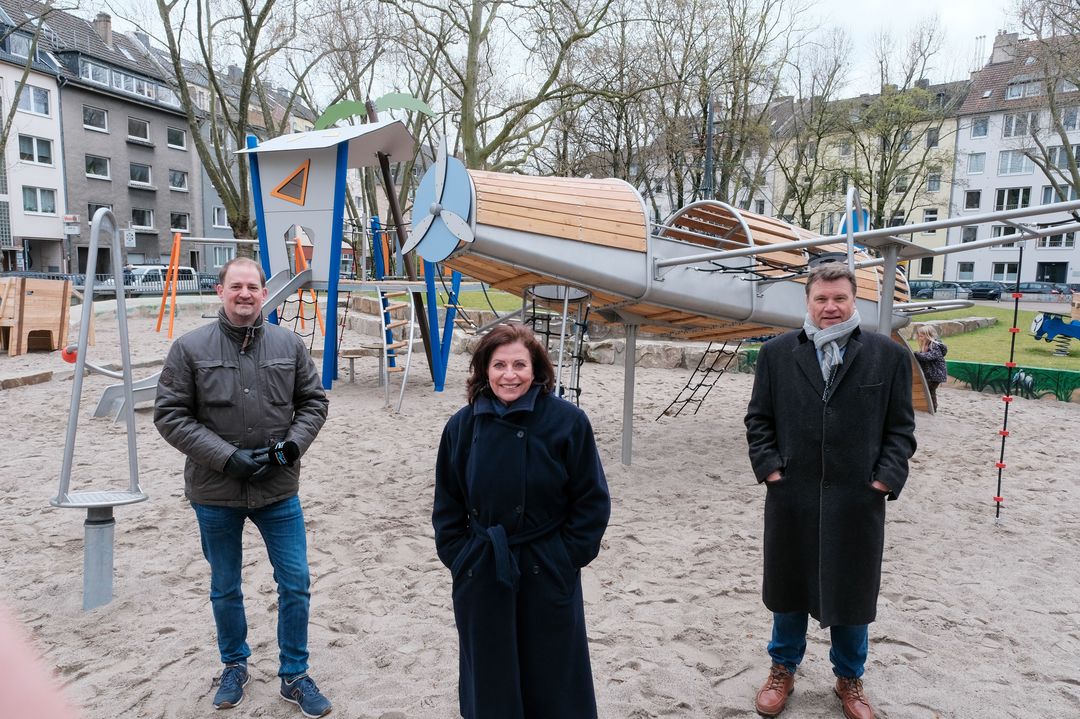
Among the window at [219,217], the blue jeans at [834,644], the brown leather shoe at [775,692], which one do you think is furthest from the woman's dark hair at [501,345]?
the window at [219,217]

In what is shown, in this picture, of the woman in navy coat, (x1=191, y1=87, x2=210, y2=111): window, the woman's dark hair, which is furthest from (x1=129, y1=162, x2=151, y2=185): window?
the woman in navy coat

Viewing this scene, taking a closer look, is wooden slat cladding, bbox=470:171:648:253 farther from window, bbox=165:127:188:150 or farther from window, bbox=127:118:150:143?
window, bbox=165:127:188:150

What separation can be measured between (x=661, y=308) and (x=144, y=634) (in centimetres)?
432

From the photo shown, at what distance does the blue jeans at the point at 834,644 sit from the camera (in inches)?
111

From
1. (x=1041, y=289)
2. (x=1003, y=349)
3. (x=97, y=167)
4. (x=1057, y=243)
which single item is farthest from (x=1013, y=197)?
(x=97, y=167)

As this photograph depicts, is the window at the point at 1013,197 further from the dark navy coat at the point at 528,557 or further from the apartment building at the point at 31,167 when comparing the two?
the apartment building at the point at 31,167

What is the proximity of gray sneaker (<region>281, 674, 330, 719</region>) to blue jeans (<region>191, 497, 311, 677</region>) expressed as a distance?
0.04 metres

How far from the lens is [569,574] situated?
7.30ft

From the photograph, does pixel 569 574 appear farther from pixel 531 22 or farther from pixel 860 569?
pixel 531 22

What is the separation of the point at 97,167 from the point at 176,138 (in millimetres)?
5197

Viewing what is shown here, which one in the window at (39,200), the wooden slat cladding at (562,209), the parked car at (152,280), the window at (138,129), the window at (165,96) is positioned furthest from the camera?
the window at (165,96)

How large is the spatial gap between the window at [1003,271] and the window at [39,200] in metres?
51.0

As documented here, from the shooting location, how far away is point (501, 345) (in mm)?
2307

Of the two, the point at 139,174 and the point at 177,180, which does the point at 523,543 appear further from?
the point at 177,180
